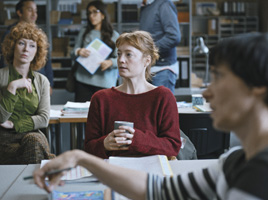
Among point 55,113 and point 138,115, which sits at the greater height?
point 138,115

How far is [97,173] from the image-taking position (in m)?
0.92

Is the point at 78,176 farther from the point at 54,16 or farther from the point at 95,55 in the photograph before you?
the point at 54,16

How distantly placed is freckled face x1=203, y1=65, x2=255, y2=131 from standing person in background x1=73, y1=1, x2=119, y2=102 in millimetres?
2795

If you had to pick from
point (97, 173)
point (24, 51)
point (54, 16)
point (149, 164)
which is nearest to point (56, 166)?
point (97, 173)

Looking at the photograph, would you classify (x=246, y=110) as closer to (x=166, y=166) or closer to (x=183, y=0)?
(x=166, y=166)

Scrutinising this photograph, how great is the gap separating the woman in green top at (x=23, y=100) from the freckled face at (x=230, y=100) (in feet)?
5.46

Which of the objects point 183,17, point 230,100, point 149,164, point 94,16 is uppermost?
point 183,17

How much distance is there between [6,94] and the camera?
2391 mm

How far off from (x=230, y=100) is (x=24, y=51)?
2.14 meters

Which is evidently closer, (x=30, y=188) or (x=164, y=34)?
(x=30, y=188)

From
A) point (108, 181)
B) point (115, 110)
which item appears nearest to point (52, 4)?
point (115, 110)

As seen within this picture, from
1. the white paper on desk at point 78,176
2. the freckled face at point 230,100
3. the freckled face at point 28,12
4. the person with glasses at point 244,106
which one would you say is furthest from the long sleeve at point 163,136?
the freckled face at point 28,12

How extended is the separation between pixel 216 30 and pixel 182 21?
9.14ft

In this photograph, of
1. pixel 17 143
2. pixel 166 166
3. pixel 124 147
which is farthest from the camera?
pixel 17 143
